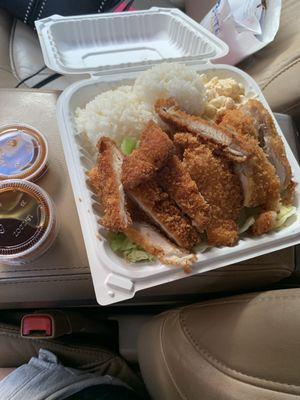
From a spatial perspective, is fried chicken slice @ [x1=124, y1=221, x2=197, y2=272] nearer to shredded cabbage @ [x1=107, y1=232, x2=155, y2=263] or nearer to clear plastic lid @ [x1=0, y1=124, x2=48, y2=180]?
shredded cabbage @ [x1=107, y1=232, x2=155, y2=263]

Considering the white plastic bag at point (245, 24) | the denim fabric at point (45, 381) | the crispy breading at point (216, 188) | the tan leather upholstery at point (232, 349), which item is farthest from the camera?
the white plastic bag at point (245, 24)

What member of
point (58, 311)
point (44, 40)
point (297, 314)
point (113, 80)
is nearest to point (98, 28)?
point (44, 40)

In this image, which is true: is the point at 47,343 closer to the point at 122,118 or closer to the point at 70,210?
the point at 70,210

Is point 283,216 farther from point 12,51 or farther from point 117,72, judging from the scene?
point 12,51

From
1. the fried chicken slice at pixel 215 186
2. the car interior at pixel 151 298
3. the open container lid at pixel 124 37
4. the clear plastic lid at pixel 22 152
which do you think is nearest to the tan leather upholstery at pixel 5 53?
the car interior at pixel 151 298

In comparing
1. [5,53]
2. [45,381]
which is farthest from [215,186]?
[5,53]

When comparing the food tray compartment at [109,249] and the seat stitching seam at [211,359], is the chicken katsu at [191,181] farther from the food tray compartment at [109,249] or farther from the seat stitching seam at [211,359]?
the seat stitching seam at [211,359]
